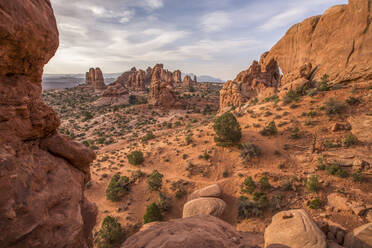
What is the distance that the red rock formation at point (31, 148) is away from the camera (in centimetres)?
383

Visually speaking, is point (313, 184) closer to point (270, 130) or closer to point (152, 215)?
point (270, 130)

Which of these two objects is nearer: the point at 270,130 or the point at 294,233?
the point at 294,233

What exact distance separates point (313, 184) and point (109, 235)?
15.3 metres

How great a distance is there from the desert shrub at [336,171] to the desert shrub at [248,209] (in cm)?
680

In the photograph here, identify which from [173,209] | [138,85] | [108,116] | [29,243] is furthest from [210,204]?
[138,85]

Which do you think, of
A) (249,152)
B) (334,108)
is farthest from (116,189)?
(334,108)

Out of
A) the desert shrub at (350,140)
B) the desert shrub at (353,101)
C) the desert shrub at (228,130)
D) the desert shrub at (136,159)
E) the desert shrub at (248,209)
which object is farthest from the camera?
the desert shrub at (136,159)

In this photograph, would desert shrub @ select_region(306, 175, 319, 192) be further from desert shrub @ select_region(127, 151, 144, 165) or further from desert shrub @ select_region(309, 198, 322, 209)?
desert shrub @ select_region(127, 151, 144, 165)

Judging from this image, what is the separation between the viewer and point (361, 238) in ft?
26.3

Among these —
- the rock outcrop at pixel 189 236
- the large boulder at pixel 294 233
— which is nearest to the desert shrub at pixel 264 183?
the large boulder at pixel 294 233

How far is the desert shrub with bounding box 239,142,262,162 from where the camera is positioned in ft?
55.6

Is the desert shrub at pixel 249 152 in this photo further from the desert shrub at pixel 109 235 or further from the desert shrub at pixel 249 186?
the desert shrub at pixel 109 235

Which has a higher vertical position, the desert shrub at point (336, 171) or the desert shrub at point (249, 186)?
Answer: the desert shrub at point (336, 171)

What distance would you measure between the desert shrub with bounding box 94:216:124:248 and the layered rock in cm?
3198
